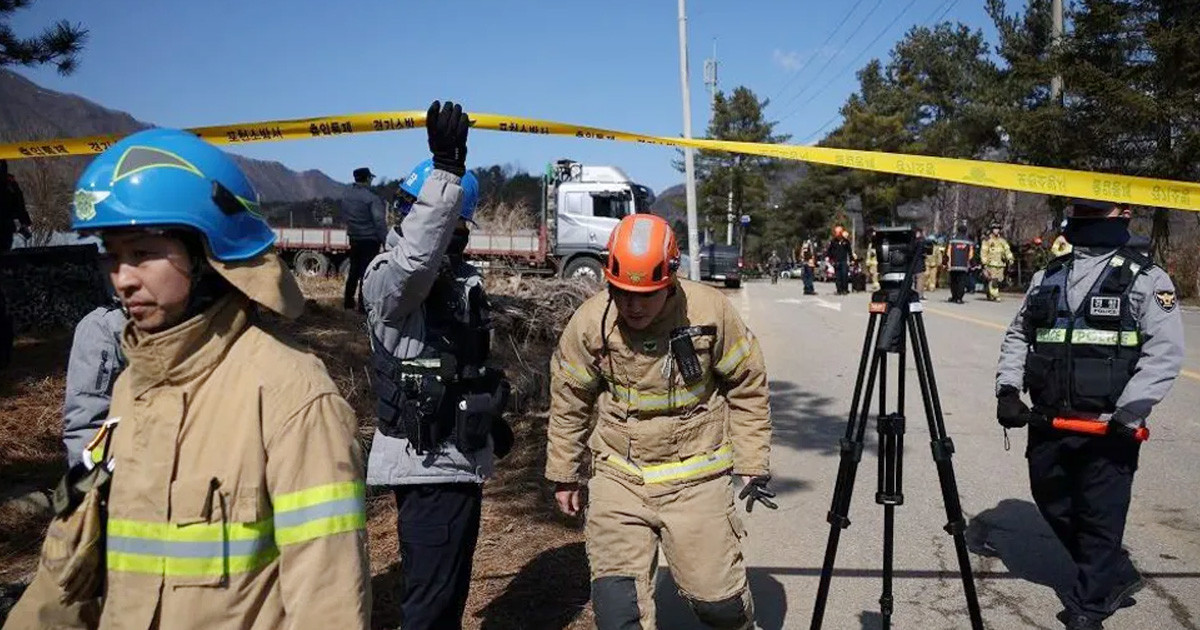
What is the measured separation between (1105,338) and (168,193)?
12.7 ft

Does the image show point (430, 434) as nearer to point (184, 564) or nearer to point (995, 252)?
point (184, 564)

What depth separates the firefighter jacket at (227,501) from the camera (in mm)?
1633

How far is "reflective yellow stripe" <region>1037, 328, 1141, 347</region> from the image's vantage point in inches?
148

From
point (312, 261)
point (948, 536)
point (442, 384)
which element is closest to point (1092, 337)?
point (948, 536)

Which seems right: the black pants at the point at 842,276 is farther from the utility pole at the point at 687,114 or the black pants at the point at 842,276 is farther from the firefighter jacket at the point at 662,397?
the firefighter jacket at the point at 662,397

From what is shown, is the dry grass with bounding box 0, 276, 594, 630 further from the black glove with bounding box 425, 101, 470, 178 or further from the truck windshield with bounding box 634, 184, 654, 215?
the truck windshield with bounding box 634, 184, 654, 215

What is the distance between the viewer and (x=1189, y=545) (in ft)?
15.4

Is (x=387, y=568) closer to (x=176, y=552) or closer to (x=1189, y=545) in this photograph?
(x=176, y=552)

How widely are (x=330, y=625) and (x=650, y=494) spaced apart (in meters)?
1.69

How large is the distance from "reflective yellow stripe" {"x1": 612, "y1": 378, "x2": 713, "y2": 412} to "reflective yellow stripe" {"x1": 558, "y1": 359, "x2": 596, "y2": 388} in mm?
147

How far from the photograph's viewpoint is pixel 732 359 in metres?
3.25

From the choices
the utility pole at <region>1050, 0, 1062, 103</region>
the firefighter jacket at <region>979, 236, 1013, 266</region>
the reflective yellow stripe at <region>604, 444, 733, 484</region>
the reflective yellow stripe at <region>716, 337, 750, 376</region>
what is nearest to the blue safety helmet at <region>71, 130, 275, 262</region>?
the reflective yellow stripe at <region>604, 444, 733, 484</region>

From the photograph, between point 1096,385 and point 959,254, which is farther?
point 959,254

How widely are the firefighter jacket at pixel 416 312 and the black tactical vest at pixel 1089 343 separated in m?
2.68
